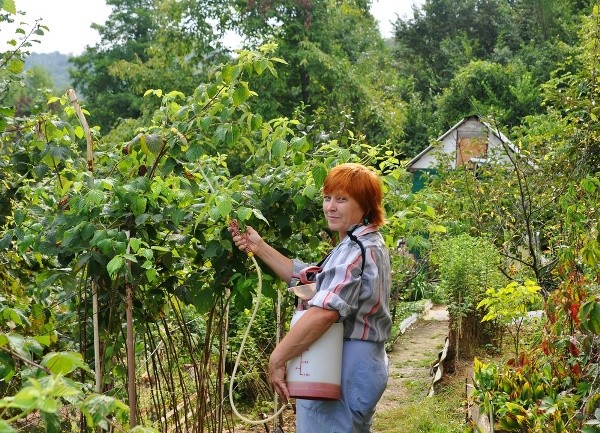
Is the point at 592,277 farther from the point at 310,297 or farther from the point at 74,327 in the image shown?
the point at 74,327

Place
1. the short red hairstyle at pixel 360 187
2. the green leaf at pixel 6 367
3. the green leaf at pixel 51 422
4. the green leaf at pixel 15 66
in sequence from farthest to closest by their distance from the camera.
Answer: the green leaf at pixel 15 66
the short red hairstyle at pixel 360 187
the green leaf at pixel 6 367
the green leaf at pixel 51 422

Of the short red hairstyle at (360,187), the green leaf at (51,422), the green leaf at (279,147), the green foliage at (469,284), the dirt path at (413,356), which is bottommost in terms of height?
the dirt path at (413,356)

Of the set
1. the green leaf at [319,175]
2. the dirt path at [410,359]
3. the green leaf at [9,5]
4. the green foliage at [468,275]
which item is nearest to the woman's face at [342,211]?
the green leaf at [319,175]

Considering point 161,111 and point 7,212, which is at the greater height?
point 161,111

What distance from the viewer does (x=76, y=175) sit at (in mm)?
3840

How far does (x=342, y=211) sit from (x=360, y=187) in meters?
0.11

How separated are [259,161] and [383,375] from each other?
1289mm

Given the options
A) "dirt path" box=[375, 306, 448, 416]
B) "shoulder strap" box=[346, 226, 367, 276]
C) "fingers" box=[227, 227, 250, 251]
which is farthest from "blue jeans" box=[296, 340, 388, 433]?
"dirt path" box=[375, 306, 448, 416]

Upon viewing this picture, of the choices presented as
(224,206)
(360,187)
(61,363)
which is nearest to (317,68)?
(360,187)

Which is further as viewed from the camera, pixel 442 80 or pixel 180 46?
pixel 442 80

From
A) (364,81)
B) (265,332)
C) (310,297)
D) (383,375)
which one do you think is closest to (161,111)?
(310,297)

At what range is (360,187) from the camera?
350 centimetres

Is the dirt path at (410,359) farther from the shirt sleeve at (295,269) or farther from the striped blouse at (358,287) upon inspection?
the striped blouse at (358,287)

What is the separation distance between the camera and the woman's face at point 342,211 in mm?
3498
